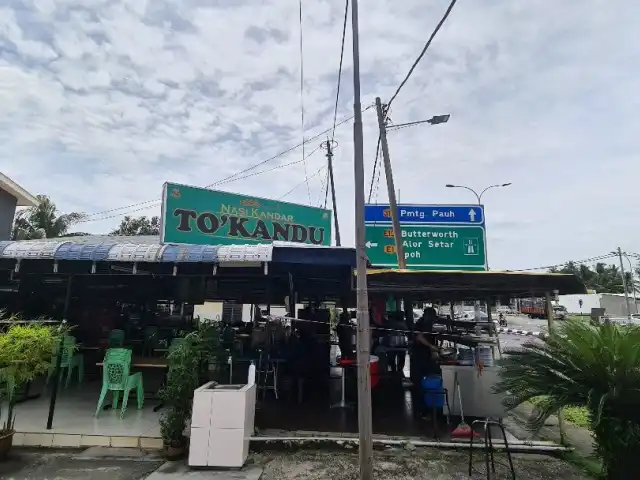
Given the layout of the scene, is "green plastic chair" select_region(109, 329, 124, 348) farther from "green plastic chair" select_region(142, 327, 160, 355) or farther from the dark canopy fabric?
the dark canopy fabric

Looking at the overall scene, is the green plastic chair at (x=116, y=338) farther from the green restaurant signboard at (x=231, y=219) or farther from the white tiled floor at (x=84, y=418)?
the green restaurant signboard at (x=231, y=219)

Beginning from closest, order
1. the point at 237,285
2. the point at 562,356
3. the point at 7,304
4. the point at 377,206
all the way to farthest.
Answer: the point at 562,356 → the point at 7,304 → the point at 237,285 → the point at 377,206

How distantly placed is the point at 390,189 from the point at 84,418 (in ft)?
24.8

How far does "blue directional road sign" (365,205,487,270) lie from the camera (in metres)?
9.48

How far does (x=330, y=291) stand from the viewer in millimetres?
10383

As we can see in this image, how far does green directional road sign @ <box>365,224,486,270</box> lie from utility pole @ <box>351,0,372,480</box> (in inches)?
218

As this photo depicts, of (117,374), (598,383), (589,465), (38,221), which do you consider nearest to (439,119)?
(598,383)

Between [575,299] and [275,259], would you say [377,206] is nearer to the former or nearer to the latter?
[275,259]

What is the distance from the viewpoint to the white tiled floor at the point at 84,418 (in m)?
5.40

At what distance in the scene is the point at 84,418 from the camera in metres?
5.94

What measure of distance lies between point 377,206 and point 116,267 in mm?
6092

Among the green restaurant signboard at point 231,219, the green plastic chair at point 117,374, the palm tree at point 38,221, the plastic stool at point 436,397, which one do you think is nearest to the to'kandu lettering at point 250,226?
the green restaurant signboard at point 231,219

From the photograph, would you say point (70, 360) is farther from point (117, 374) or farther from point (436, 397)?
point (436, 397)

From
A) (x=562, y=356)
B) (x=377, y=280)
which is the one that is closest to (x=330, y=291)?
(x=377, y=280)
